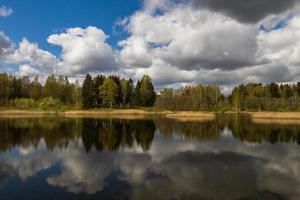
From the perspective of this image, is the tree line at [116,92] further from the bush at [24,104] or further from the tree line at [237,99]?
the bush at [24,104]

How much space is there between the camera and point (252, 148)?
3209 centimetres

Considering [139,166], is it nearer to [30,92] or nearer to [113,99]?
[113,99]

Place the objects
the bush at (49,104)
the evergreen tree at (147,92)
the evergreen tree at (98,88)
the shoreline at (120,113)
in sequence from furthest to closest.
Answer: the evergreen tree at (147,92), the evergreen tree at (98,88), the bush at (49,104), the shoreline at (120,113)

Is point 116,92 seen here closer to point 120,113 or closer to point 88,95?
point 88,95

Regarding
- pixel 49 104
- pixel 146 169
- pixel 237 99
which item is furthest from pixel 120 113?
pixel 146 169

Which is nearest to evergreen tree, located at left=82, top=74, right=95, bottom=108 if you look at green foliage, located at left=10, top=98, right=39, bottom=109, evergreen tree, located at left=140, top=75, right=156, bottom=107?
green foliage, located at left=10, top=98, right=39, bottom=109

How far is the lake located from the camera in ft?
52.2

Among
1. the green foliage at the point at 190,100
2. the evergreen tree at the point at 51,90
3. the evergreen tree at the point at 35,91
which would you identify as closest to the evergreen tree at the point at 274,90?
the green foliage at the point at 190,100

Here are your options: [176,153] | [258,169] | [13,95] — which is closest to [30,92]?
[13,95]

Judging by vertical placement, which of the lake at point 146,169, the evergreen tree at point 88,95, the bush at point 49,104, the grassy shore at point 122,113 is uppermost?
the evergreen tree at point 88,95

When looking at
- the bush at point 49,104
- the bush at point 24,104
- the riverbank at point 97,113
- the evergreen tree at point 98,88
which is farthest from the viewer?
the evergreen tree at point 98,88

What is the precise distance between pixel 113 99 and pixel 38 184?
94865 mm

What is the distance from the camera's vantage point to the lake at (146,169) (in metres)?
15.9

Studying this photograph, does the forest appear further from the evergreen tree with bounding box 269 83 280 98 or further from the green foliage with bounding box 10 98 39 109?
the evergreen tree with bounding box 269 83 280 98
